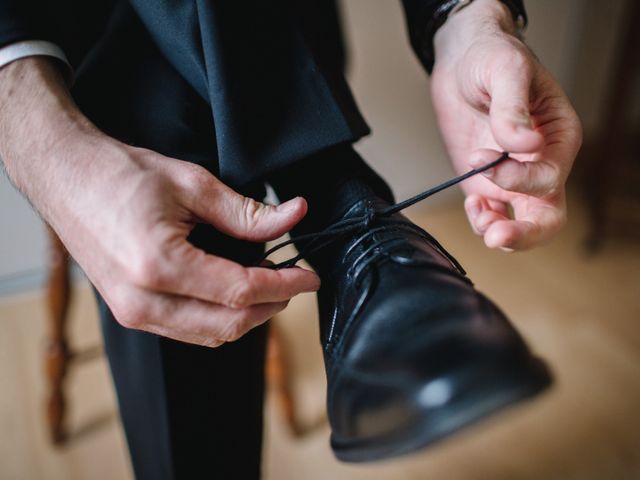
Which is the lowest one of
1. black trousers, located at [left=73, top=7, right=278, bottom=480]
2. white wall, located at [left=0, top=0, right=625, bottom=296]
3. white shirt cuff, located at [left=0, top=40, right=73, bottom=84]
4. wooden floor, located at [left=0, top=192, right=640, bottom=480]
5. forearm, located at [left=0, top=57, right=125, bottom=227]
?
wooden floor, located at [left=0, top=192, right=640, bottom=480]

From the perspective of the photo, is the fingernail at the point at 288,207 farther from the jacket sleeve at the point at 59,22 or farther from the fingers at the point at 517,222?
the jacket sleeve at the point at 59,22

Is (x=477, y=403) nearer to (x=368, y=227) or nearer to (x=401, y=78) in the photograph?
(x=368, y=227)

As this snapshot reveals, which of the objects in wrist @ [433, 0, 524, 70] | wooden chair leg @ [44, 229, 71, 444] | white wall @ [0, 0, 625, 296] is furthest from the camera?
white wall @ [0, 0, 625, 296]

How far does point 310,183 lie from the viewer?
1.69 ft

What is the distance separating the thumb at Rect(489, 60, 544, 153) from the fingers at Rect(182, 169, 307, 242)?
0.16 metres

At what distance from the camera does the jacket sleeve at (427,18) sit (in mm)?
576

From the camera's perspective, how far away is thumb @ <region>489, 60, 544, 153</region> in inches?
15.9

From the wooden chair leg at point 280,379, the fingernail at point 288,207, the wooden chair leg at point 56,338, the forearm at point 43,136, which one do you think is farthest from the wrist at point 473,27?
the wooden chair leg at point 56,338

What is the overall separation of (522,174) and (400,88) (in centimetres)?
112

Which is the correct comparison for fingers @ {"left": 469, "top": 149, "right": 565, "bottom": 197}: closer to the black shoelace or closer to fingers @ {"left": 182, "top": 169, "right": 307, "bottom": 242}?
the black shoelace

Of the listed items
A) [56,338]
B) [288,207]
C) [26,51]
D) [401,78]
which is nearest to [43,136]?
[26,51]

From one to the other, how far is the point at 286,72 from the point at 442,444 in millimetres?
344

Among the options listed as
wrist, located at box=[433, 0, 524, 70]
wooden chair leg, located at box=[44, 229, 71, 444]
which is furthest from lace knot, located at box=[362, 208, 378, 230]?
wooden chair leg, located at box=[44, 229, 71, 444]

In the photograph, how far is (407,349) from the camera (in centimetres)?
37
